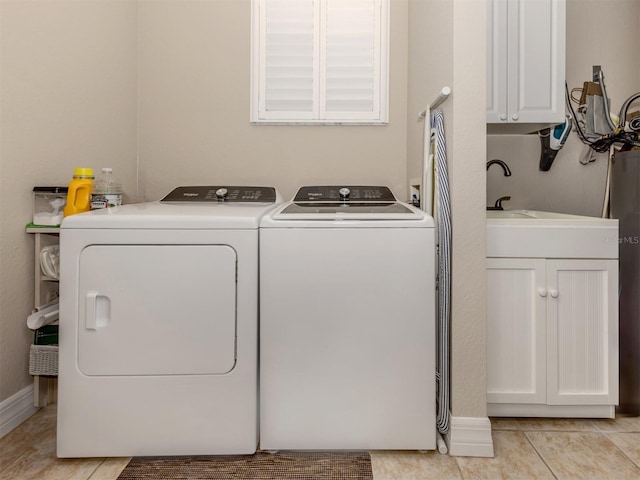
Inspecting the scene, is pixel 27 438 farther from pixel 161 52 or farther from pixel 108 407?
pixel 161 52

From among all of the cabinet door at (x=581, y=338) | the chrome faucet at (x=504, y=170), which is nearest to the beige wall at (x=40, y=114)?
the chrome faucet at (x=504, y=170)

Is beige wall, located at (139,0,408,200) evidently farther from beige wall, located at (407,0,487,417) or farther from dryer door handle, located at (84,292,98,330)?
dryer door handle, located at (84,292,98,330)

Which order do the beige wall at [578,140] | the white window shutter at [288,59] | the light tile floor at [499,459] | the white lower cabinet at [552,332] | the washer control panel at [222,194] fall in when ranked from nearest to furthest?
the light tile floor at [499,459], the white lower cabinet at [552,332], the washer control panel at [222,194], the beige wall at [578,140], the white window shutter at [288,59]

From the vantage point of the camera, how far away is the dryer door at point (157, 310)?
175 cm

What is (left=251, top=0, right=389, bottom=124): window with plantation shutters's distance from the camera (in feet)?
9.76

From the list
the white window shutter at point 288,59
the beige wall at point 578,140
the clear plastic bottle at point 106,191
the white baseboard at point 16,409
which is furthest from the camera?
the white window shutter at point 288,59

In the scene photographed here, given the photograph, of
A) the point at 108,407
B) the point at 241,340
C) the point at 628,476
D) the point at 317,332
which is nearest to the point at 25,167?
the point at 108,407

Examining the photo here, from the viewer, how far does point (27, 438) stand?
77.0 inches

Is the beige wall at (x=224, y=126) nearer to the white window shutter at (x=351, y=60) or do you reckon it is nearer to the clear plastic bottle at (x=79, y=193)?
the white window shutter at (x=351, y=60)

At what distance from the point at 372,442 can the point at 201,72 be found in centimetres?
228

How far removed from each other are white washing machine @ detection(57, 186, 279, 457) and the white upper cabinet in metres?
1.50

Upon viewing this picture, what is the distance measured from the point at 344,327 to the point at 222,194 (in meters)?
1.19

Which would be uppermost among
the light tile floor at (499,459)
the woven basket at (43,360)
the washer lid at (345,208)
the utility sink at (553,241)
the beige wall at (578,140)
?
the beige wall at (578,140)

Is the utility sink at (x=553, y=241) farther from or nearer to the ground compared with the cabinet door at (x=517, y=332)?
farther from the ground
